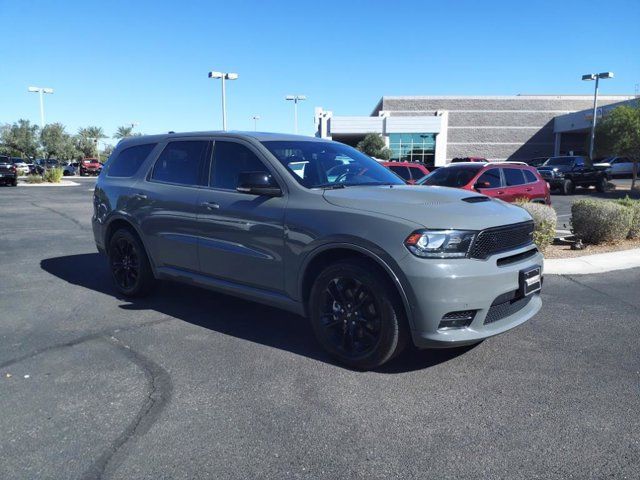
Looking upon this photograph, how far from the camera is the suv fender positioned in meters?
3.50

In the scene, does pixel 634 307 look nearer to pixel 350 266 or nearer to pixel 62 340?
pixel 350 266

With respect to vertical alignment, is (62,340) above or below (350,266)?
below

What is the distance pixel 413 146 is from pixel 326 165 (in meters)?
54.4

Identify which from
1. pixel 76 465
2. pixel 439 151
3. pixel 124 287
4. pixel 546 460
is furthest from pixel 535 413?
pixel 439 151

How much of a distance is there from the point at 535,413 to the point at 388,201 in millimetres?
1757

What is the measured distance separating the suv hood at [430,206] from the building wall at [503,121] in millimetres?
61017

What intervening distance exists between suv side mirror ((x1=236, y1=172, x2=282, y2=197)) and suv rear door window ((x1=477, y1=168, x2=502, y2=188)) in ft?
25.9

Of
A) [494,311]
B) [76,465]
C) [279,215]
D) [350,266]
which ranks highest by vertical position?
[279,215]

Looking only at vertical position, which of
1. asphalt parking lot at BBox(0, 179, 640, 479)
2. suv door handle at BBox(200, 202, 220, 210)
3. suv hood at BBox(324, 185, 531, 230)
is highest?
suv hood at BBox(324, 185, 531, 230)

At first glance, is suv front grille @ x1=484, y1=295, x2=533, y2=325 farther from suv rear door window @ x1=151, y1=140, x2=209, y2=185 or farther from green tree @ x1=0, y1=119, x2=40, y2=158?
green tree @ x1=0, y1=119, x2=40, y2=158

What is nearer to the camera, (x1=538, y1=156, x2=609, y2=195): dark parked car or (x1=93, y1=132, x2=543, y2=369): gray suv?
(x1=93, y1=132, x2=543, y2=369): gray suv

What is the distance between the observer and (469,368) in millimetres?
3930

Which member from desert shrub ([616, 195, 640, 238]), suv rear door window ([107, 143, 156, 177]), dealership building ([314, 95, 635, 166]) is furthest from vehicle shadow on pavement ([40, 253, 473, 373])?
dealership building ([314, 95, 635, 166])

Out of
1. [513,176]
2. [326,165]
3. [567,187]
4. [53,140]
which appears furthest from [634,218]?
[53,140]
